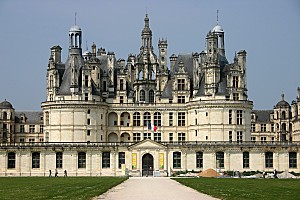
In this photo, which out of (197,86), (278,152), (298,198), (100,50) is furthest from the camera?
(100,50)

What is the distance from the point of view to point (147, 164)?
87438 millimetres

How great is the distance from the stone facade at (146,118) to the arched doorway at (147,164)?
0.13 metres

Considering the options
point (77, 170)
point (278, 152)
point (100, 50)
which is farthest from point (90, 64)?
point (278, 152)

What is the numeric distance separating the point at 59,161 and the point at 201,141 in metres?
18.3

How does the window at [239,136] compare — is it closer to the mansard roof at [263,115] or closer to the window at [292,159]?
the window at [292,159]

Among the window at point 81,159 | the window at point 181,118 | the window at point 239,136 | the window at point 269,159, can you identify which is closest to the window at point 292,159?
the window at point 269,159

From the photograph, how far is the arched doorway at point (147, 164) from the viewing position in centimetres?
8681

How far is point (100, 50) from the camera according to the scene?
104 meters

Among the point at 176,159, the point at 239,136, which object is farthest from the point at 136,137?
the point at 239,136

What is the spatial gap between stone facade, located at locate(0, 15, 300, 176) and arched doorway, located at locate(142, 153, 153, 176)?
127 millimetres

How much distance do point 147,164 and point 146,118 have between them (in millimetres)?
10233

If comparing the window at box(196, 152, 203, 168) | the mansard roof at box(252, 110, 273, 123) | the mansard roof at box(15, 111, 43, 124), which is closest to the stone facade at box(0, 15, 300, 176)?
the window at box(196, 152, 203, 168)

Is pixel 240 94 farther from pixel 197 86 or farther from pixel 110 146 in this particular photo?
pixel 110 146

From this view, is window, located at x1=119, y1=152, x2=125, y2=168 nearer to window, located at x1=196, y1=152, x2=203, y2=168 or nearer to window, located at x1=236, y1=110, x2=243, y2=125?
window, located at x1=196, y1=152, x2=203, y2=168
